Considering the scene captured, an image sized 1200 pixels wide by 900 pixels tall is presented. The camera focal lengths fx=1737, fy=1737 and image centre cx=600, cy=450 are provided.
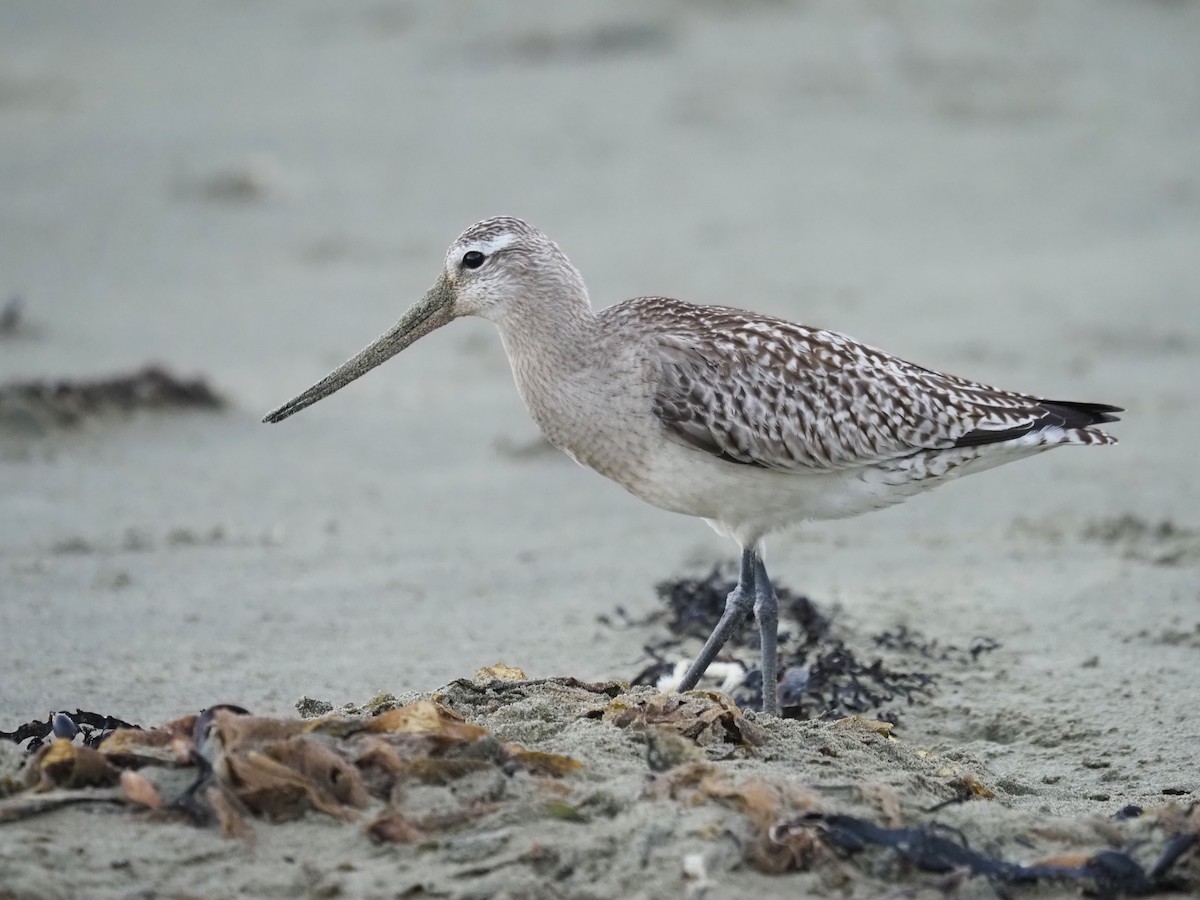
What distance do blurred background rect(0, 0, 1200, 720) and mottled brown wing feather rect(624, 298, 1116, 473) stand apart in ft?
3.67

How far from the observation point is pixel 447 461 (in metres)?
9.35

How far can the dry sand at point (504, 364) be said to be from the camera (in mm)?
5328

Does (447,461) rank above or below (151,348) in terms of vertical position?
below

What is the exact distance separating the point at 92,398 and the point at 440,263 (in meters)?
3.26

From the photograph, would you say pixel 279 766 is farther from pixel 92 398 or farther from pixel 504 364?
pixel 504 364

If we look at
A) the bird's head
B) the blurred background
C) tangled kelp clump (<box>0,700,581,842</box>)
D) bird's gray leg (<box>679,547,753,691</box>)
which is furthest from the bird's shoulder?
tangled kelp clump (<box>0,700,581,842</box>)

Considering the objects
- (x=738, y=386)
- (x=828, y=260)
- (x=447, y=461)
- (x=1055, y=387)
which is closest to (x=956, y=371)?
(x=1055, y=387)

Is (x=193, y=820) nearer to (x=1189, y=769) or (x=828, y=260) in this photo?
(x=1189, y=769)

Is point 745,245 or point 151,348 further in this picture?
point 745,245

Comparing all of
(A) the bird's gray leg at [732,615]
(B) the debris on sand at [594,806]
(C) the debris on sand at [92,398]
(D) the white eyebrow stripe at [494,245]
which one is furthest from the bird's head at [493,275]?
(C) the debris on sand at [92,398]

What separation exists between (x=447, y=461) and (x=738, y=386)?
354 centimetres

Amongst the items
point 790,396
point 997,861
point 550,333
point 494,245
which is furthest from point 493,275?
point 997,861

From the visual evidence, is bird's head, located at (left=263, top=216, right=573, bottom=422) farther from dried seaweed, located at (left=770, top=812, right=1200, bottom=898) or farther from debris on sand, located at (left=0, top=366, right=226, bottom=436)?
debris on sand, located at (left=0, top=366, right=226, bottom=436)

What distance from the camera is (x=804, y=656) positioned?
667 cm
